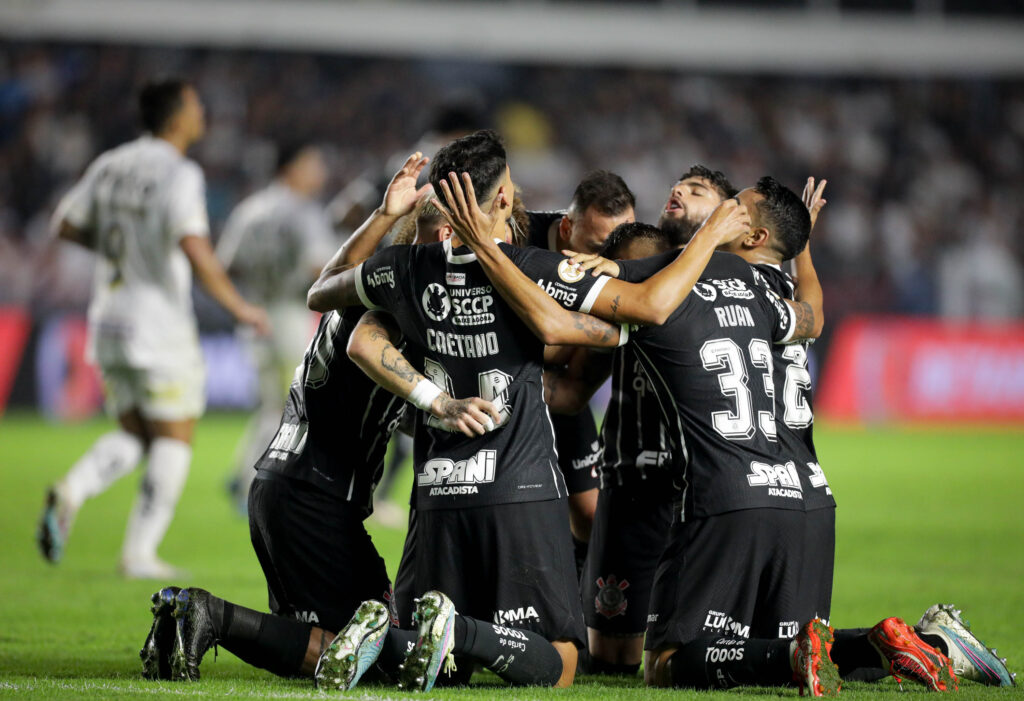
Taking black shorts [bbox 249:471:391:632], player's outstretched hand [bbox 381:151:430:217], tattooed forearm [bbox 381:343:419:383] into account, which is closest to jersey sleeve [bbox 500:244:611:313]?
tattooed forearm [bbox 381:343:419:383]

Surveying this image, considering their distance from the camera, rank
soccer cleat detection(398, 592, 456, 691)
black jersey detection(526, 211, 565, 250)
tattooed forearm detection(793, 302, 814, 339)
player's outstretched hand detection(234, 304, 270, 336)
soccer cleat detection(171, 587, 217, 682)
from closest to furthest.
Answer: soccer cleat detection(398, 592, 456, 691)
soccer cleat detection(171, 587, 217, 682)
tattooed forearm detection(793, 302, 814, 339)
black jersey detection(526, 211, 565, 250)
player's outstretched hand detection(234, 304, 270, 336)

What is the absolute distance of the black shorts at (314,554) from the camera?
490 cm

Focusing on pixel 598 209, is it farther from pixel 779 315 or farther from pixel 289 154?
pixel 289 154

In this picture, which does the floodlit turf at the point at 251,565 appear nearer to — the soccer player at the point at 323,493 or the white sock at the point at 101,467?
the soccer player at the point at 323,493

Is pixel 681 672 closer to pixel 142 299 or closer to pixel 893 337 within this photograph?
pixel 142 299

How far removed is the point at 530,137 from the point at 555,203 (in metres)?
2.23

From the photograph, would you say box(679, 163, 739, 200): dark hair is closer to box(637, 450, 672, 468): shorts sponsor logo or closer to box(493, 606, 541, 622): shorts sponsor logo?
box(637, 450, 672, 468): shorts sponsor logo

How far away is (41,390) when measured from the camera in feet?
57.4

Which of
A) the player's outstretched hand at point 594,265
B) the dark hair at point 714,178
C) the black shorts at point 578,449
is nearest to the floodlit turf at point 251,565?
the black shorts at point 578,449

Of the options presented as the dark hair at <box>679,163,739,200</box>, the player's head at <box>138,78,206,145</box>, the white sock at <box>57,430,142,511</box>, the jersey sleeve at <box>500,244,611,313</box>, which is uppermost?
the player's head at <box>138,78,206,145</box>

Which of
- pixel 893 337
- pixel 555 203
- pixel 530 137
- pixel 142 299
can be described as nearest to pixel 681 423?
pixel 142 299

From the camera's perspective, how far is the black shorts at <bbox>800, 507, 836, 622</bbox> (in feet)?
15.8

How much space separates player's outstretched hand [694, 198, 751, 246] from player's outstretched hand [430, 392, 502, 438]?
999mm

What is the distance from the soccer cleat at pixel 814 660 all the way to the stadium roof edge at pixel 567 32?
2061 centimetres
